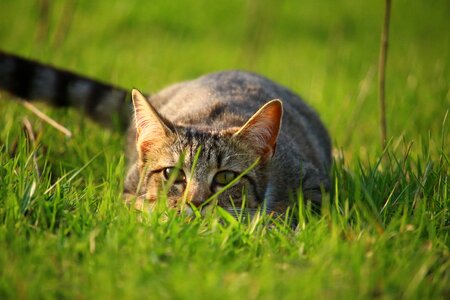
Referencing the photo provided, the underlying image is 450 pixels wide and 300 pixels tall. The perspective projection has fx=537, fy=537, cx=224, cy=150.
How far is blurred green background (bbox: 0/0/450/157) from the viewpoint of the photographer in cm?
486

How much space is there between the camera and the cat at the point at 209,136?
8.71 ft

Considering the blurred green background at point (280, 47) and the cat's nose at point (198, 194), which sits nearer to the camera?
the cat's nose at point (198, 194)

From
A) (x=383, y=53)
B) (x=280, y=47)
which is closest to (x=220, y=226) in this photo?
(x=383, y=53)

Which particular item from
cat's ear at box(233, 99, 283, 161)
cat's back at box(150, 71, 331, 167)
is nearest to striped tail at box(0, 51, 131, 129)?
cat's back at box(150, 71, 331, 167)

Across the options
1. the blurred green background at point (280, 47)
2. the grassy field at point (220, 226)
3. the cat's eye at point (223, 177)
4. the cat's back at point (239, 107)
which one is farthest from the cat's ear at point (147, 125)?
the blurred green background at point (280, 47)

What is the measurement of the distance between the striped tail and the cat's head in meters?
1.19

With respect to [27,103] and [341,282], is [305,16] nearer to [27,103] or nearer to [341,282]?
[27,103]

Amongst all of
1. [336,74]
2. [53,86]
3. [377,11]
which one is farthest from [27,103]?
[377,11]

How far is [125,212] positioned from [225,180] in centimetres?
61

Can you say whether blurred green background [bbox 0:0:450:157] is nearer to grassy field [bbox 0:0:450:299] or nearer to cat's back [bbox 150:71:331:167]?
grassy field [bbox 0:0:450:299]

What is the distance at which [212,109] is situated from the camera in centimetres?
337

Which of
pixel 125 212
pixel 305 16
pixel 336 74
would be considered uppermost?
pixel 305 16

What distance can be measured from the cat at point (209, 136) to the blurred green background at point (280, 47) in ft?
1.56

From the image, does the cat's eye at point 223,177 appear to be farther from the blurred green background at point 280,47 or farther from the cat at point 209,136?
the blurred green background at point 280,47
